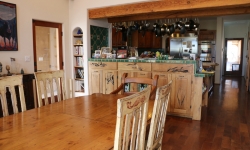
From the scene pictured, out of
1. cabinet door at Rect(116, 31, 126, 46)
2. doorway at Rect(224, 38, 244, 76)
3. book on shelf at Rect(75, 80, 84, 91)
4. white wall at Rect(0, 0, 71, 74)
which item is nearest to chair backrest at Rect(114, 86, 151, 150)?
white wall at Rect(0, 0, 71, 74)

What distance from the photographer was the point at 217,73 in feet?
28.2

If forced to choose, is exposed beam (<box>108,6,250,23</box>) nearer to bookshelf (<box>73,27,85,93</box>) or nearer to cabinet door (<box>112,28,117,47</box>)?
cabinet door (<box>112,28,117,47</box>)

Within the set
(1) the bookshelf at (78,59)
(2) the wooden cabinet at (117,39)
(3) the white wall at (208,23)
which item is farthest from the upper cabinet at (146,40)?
(1) the bookshelf at (78,59)

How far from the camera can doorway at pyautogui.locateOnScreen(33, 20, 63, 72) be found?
479 cm

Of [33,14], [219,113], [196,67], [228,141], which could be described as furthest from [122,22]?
[228,141]

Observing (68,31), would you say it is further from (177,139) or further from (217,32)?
(217,32)

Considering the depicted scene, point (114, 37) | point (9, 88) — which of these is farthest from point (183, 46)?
point (9, 88)

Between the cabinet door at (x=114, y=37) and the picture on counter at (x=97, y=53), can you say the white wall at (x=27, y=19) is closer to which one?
the picture on counter at (x=97, y=53)

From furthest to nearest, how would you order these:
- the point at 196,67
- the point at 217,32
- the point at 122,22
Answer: the point at 217,32 → the point at 122,22 → the point at 196,67

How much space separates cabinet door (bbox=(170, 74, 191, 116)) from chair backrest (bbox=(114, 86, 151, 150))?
114 inches

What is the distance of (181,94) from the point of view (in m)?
4.14

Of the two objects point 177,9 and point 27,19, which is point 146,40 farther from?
point 27,19

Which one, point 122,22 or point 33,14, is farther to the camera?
point 122,22

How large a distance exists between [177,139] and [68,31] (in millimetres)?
3883
